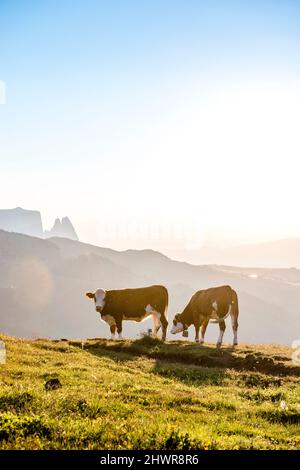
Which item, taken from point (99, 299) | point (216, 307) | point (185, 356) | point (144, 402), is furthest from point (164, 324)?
point (144, 402)

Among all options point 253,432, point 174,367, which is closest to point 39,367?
point 174,367

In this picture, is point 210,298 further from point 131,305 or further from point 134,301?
point 131,305

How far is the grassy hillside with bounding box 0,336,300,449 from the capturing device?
8.11 metres

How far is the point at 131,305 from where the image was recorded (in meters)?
34.2

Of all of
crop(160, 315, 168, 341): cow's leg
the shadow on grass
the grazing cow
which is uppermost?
the grazing cow

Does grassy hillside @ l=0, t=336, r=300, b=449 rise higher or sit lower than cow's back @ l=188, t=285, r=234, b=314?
lower

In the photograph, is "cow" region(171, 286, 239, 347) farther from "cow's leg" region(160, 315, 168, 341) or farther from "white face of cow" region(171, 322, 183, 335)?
"cow's leg" region(160, 315, 168, 341)

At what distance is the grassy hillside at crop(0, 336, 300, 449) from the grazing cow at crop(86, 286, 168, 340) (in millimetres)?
8983

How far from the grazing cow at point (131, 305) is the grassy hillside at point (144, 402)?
29.5 ft

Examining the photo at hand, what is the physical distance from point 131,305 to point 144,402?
2198cm

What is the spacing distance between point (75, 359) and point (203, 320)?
47.5ft

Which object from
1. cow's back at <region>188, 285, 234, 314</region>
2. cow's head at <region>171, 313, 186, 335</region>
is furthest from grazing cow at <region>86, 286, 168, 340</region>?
cow's back at <region>188, 285, 234, 314</region>

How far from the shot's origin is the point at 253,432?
9820 mm

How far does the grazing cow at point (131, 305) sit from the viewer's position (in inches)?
1341
